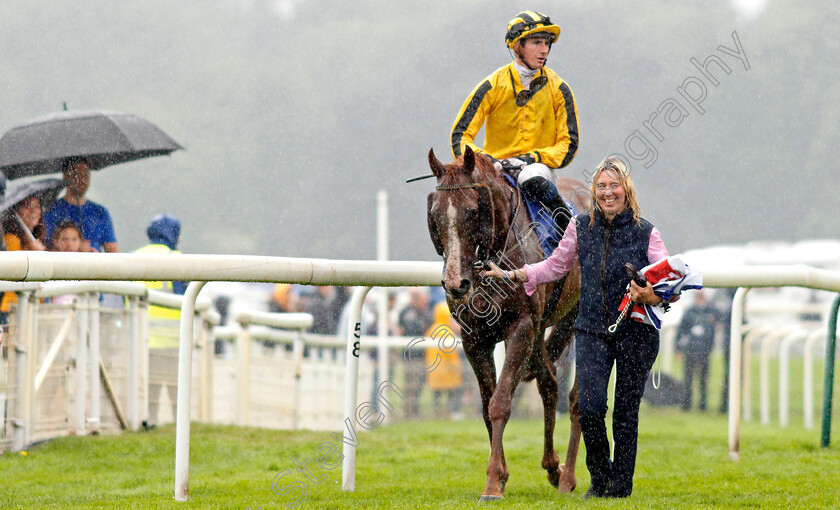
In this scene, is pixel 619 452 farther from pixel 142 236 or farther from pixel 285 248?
pixel 142 236

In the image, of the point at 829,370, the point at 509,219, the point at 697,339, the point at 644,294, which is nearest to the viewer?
the point at 644,294

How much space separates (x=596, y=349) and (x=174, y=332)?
187 inches

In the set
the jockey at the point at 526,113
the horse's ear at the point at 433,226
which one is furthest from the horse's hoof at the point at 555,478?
the horse's ear at the point at 433,226

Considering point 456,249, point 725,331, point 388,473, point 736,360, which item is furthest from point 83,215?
point 725,331

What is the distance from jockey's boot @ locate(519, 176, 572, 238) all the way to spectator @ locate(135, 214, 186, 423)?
3.36 meters

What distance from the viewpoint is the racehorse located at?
4.63m

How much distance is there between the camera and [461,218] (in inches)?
183

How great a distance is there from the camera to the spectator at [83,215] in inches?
320

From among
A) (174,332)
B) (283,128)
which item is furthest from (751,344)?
(283,128)

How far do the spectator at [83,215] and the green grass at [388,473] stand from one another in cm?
158

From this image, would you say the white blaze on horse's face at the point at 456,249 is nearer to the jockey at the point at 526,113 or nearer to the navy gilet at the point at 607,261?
the navy gilet at the point at 607,261

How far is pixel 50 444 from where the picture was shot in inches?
258

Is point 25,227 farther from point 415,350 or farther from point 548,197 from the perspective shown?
point 415,350

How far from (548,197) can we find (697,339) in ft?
29.8
